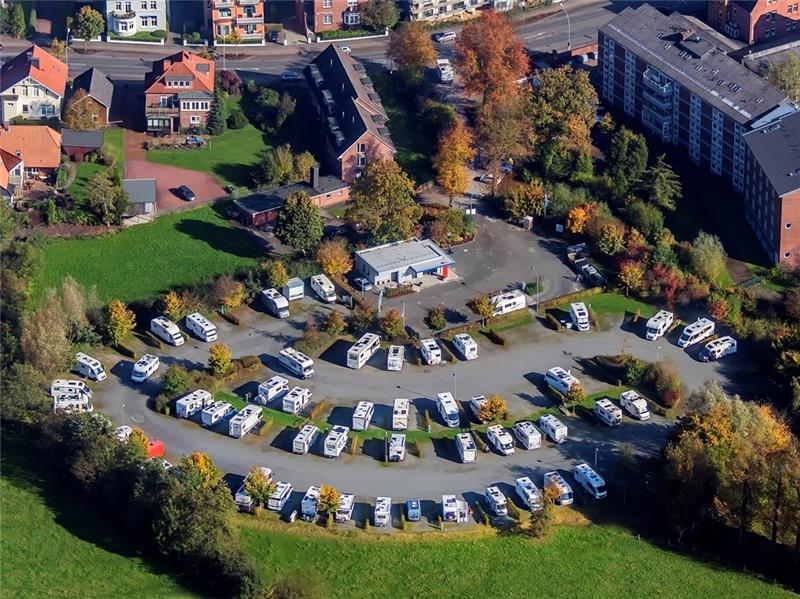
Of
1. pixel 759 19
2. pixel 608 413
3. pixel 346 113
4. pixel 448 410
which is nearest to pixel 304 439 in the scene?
pixel 448 410

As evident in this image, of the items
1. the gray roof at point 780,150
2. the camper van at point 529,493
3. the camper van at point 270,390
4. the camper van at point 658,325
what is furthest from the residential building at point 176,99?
the camper van at point 529,493

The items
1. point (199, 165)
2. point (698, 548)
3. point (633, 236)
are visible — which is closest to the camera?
point (698, 548)

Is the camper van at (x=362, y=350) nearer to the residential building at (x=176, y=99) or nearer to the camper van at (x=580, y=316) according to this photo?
the camper van at (x=580, y=316)

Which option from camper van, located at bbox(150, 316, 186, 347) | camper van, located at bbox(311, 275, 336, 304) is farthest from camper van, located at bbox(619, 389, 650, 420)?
camper van, located at bbox(150, 316, 186, 347)

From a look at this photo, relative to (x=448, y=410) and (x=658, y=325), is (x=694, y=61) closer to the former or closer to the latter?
(x=658, y=325)

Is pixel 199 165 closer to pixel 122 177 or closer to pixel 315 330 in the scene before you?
pixel 122 177

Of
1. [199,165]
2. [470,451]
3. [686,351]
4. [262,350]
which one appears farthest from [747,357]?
[199,165]

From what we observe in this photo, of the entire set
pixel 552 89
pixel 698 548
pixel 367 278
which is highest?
pixel 552 89
